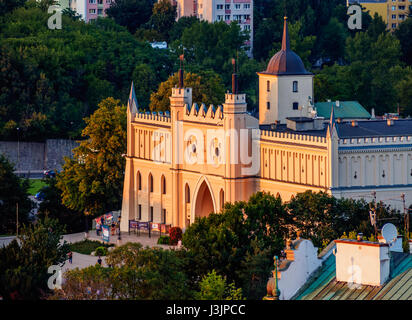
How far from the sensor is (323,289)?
6969 centimetres

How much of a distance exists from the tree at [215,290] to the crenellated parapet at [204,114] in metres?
40.5

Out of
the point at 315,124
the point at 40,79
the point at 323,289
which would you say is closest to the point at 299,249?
the point at 323,289

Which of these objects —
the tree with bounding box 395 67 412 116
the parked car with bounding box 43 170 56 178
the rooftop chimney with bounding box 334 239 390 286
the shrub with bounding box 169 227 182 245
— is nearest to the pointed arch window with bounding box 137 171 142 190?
the shrub with bounding box 169 227 182 245

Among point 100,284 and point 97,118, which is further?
point 97,118

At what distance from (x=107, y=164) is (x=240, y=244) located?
4210cm

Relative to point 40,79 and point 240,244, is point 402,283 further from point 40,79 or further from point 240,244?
Answer: point 40,79

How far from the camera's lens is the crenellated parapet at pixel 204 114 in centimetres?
12456

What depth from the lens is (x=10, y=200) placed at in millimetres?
129875

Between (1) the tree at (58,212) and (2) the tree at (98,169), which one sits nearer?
(1) the tree at (58,212)

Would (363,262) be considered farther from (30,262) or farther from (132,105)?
(132,105)


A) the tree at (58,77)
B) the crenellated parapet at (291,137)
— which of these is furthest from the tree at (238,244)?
the tree at (58,77)

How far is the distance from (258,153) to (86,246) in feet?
42.2

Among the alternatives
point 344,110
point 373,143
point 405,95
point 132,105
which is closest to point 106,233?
point 132,105

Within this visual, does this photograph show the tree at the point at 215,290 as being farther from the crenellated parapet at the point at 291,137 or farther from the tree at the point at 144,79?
the tree at the point at 144,79
